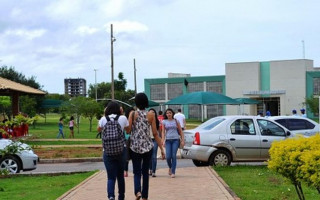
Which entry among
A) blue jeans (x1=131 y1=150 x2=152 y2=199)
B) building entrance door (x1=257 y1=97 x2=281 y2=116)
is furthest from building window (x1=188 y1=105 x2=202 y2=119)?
blue jeans (x1=131 y1=150 x2=152 y2=199)

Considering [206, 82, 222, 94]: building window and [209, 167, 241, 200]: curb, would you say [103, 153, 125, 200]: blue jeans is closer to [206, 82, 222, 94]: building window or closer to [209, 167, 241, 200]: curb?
[209, 167, 241, 200]: curb

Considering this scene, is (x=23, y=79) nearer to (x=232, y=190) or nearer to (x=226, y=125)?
(x=226, y=125)

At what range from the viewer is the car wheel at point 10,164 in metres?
14.2

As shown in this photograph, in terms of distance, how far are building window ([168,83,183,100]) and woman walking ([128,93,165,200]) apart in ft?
203

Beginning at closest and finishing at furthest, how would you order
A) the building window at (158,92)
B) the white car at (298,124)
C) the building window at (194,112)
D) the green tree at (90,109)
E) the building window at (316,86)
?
1. the white car at (298,124)
2. the green tree at (90,109)
3. the building window at (316,86)
4. the building window at (194,112)
5. the building window at (158,92)

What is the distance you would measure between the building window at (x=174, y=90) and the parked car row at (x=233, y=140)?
5601 centimetres

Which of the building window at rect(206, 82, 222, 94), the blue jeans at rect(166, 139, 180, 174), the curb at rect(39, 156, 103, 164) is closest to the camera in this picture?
the blue jeans at rect(166, 139, 180, 174)

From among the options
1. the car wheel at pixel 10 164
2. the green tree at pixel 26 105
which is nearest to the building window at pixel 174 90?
the green tree at pixel 26 105

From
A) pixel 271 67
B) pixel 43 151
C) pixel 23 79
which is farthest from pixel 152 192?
pixel 23 79

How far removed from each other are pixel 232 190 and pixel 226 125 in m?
4.65

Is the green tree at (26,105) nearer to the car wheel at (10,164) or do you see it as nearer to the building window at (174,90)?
the building window at (174,90)

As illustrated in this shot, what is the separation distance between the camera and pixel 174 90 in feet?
234

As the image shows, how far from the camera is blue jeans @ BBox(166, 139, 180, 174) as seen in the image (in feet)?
40.1

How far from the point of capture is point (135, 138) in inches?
352
